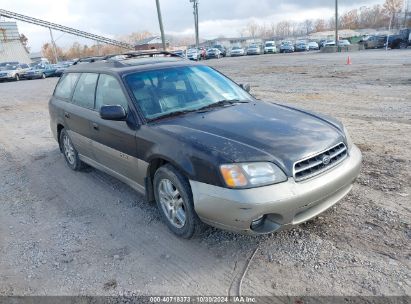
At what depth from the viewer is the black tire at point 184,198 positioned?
3.22 meters

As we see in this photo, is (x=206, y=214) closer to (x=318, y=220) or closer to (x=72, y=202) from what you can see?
(x=318, y=220)

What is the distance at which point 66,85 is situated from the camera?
559cm

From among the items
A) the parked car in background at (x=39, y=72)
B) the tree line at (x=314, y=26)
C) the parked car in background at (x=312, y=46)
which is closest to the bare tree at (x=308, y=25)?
the tree line at (x=314, y=26)

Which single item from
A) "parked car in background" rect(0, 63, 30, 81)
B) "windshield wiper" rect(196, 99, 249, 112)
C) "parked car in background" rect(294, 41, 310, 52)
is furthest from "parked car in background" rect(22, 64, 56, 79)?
"parked car in background" rect(294, 41, 310, 52)

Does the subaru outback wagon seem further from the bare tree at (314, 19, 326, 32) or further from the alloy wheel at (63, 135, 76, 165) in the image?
the bare tree at (314, 19, 326, 32)

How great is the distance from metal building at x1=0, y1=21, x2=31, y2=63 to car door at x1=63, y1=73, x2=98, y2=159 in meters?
63.8

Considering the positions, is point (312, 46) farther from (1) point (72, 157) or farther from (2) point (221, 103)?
(2) point (221, 103)

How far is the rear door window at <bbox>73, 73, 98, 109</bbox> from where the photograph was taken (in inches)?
183

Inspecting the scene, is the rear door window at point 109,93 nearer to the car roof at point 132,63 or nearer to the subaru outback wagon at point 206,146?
the subaru outback wagon at point 206,146

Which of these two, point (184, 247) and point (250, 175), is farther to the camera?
point (184, 247)

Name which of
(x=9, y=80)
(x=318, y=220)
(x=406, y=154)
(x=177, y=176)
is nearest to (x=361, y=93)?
(x=406, y=154)

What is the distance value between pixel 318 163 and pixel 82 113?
3252mm

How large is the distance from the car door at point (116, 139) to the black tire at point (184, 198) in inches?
13.5

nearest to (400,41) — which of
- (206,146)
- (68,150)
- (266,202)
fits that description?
(68,150)
